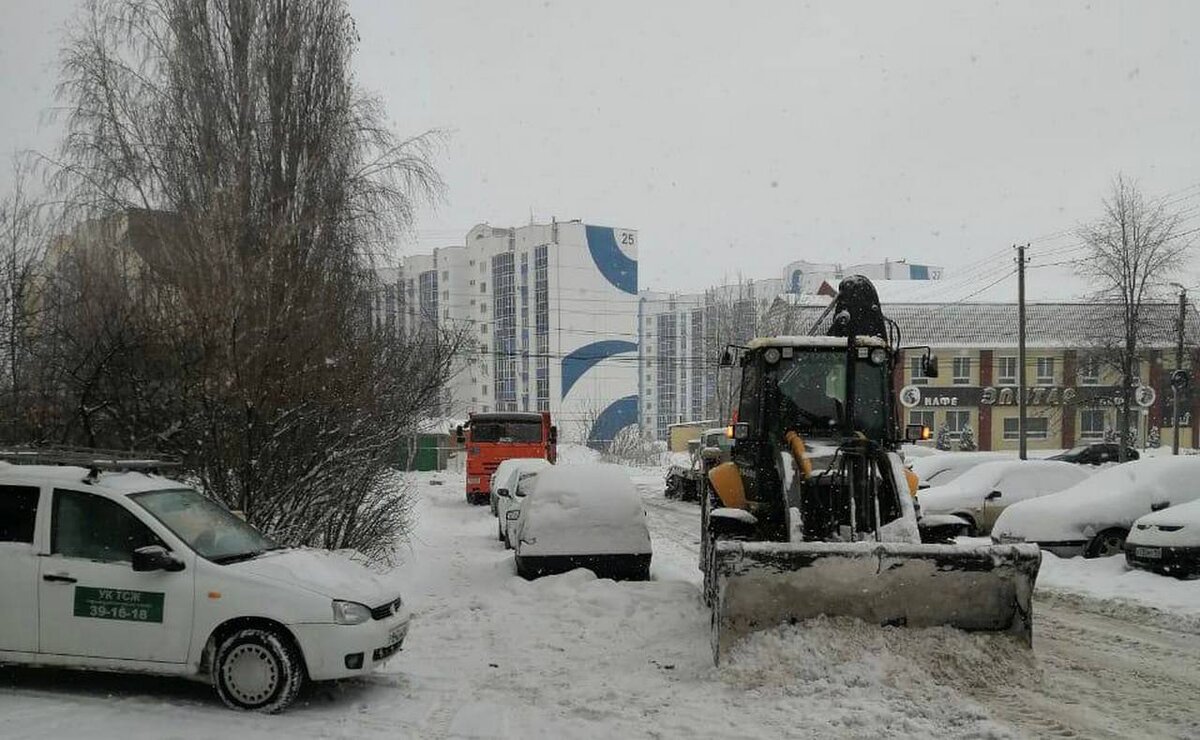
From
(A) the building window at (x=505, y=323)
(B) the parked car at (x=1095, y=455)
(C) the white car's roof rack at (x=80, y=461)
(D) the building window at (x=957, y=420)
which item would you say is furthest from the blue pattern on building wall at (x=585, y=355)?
(C) the white car's roof rack at (x=80, y=461)

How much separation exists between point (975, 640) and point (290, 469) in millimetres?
7246

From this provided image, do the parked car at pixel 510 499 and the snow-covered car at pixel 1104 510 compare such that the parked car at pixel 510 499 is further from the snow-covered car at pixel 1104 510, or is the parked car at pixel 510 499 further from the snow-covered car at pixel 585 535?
the snow-covered car at pixel 1104 510

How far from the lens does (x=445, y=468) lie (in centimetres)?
4747

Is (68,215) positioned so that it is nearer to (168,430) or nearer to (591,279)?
(168,430)

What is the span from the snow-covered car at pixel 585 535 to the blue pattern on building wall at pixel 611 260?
69.4m

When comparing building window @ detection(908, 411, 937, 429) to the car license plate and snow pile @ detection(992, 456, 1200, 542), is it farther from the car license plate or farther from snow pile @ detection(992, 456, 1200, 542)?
the car license plate

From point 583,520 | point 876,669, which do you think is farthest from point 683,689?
point 583,520

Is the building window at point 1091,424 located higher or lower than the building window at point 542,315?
lower

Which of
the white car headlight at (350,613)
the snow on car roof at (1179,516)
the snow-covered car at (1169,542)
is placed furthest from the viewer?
the snow on car roof at (1179,516)

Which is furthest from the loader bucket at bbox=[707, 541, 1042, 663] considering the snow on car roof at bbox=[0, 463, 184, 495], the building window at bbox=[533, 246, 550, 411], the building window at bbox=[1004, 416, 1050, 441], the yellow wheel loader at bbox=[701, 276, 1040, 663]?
the building window at bbox=[533, 246, 550, 411]

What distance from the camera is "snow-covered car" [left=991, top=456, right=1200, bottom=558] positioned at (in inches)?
527

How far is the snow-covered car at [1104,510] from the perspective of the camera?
1339 centimetres

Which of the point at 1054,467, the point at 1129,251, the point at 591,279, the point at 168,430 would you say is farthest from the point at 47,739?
the point at 591,279

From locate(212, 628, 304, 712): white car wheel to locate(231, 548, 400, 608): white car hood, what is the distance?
39cm
